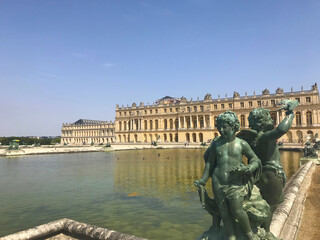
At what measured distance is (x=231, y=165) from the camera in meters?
3.54

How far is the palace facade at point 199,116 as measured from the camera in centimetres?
6072

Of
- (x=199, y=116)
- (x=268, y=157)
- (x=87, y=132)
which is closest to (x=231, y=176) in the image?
(x=268, y=157)

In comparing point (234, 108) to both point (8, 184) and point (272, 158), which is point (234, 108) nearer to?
point (8, 184)

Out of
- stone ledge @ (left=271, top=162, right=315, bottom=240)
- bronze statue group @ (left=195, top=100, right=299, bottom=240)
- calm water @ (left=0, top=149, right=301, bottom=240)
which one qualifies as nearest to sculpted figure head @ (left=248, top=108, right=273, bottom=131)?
bronze statue group @ (left=195, top=100, right=299, bottom=240)

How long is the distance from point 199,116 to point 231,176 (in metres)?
72.3

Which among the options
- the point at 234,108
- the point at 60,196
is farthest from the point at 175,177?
the point at 234,108

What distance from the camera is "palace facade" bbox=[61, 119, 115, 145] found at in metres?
115

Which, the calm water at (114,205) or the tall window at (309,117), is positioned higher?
the tall window at (309,117)

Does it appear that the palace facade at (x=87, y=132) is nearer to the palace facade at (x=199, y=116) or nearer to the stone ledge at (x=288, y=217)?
the palace facade at (x=199, y=116)

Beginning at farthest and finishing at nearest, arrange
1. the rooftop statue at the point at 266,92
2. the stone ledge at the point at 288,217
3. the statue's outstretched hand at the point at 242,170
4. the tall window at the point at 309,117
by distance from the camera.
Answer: the rooftop statue at the point at 266,92
the tall window at the point at 309,117
the stone ledge at the point at 288,217
the statue's outstretched hand at the point at 242,170

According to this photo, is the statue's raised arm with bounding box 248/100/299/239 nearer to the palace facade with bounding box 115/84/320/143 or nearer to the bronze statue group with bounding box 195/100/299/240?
the bronze statue group with bounding box 195/100/299/240

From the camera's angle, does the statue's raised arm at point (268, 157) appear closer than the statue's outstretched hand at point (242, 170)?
No

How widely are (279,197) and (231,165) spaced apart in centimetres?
124

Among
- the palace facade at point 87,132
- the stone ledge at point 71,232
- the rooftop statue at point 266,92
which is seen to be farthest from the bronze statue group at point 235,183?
the palace facade at point 87,132
